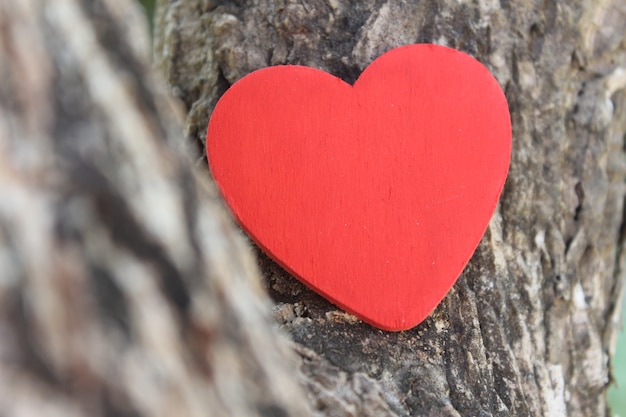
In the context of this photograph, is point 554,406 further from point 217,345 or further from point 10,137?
point 10,137

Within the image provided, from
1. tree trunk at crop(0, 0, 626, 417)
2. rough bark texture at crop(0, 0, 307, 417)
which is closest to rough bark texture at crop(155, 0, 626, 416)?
tree trunk at crop(0, 0, 626, 417)

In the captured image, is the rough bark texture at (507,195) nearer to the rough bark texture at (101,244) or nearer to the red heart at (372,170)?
the red heart at (372,170)

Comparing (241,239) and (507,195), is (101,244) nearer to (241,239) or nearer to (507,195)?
(241,239)

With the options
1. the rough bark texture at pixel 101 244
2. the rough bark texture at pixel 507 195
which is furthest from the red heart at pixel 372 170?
the rough bark texture at pixel 101 244

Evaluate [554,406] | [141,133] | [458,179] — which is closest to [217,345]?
[141,133]

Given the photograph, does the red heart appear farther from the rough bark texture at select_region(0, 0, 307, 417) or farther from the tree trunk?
the rough bark texture at select_region(0, 0, 307, 417)

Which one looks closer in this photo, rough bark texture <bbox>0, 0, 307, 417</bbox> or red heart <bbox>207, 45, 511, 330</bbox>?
rough bark texture <bbox>0, 0, 307, 417</bbox>
